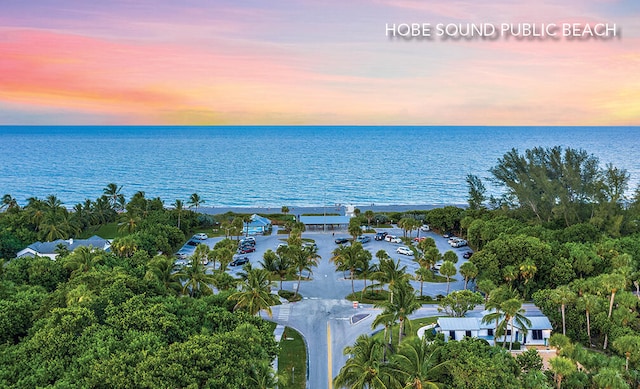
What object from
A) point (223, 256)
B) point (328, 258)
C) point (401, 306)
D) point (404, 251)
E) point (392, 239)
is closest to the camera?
Answer: point (401, 306)

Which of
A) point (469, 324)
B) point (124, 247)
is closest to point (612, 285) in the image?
point (469, 324)

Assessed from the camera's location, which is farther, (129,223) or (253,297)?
(129,223)

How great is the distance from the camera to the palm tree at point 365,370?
28578mm

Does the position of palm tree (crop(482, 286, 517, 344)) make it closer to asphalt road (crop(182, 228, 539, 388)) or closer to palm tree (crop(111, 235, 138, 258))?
asphalt road (crop(182, 228, 539, 388))

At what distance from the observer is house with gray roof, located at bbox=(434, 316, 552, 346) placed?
43375mm

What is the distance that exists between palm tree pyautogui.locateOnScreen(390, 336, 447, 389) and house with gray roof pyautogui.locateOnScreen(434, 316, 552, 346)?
12.7 meters

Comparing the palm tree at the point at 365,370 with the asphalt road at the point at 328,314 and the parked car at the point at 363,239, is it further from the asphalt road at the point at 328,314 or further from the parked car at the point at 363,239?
the parked car at the point at 363,239

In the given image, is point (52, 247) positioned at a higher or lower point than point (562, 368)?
higher

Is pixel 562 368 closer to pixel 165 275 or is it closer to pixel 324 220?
pixel 165 275

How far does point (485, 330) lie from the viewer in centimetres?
4425

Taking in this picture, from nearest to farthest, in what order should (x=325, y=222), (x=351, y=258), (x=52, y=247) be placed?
(x=351, y=258) → (x=52, y=247) → (x=325, y=222)

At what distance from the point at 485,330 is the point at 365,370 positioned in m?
20.4

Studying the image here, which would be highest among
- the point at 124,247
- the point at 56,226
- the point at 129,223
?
the point at 56,226

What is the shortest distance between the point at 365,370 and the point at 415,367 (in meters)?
3.33
